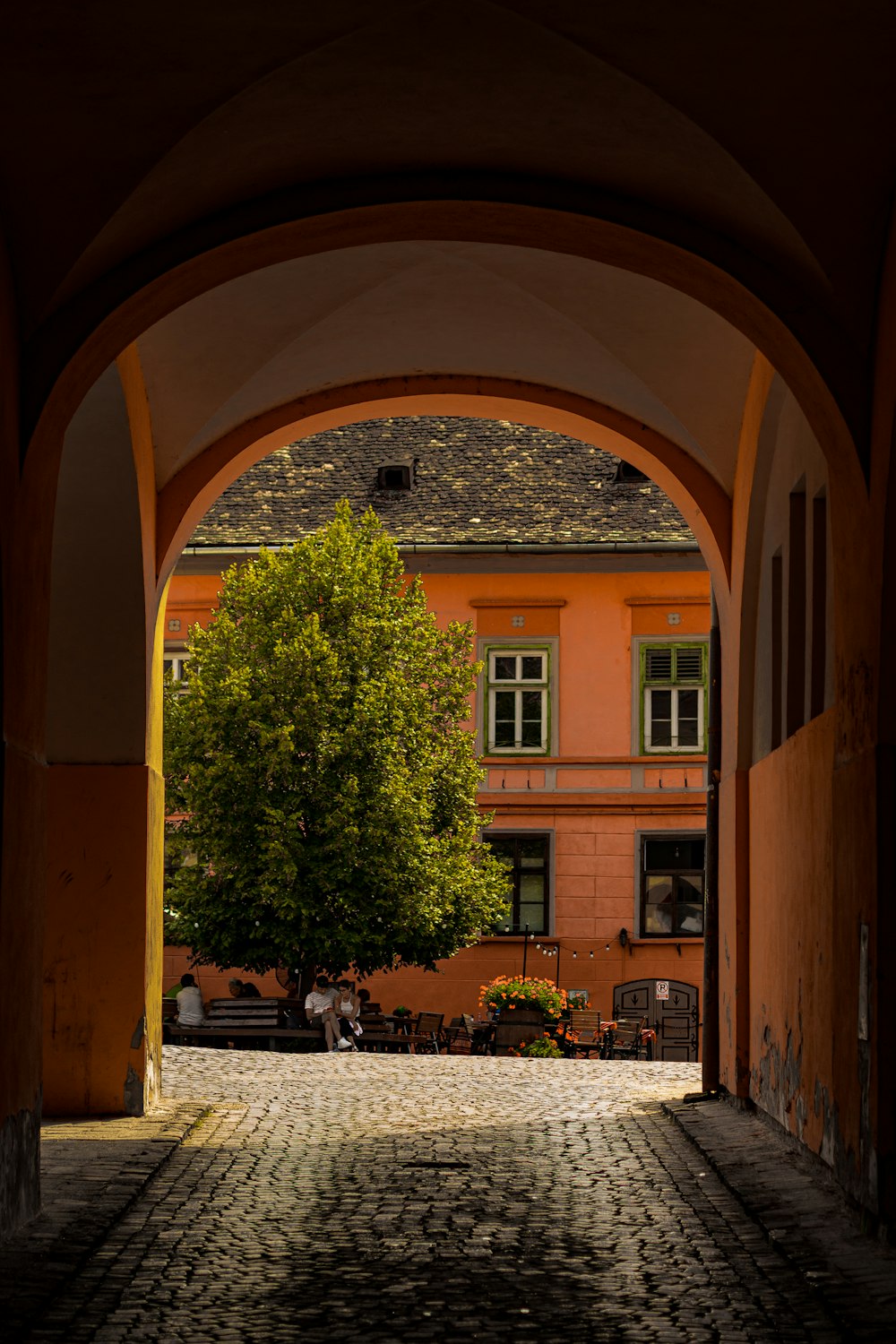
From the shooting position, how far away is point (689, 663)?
3212cm

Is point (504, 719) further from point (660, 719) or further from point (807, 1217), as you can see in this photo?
point (807, 1217)

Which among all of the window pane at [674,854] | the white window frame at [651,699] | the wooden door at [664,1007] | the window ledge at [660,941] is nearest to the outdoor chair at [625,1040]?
the wooden door at [664,1007]

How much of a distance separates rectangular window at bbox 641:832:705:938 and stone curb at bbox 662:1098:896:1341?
18.3 m

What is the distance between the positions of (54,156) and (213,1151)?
6160 millimetres

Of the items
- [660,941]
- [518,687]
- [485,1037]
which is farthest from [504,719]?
[485,1037]

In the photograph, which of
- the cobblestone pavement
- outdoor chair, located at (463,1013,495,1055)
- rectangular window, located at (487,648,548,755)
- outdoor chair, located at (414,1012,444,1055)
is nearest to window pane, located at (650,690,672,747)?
rectangular window, located at (487,648,548,755)

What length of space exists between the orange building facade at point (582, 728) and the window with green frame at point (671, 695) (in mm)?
32

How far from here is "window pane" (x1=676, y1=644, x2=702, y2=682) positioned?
105ft

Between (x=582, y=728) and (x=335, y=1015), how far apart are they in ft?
34.8

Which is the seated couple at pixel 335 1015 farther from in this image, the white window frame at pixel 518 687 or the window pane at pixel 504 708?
the window pane at pixel 504 708

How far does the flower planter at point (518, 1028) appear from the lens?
2311 cm

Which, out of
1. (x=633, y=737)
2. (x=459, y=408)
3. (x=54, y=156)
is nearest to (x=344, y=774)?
(x=633, y=737)

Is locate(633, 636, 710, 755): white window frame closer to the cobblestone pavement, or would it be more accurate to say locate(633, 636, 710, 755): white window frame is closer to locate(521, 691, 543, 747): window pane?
locate(521, 691, 543, 747): window pane

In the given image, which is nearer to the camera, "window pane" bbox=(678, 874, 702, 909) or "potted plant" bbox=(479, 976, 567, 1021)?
"potted plant" bbox=(479, 976, 567, 1021)
